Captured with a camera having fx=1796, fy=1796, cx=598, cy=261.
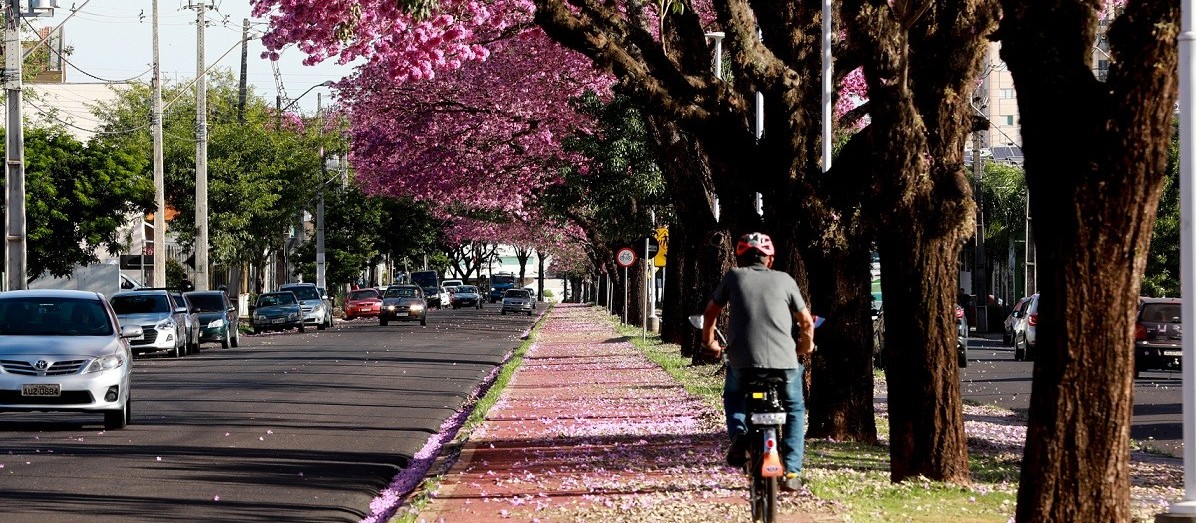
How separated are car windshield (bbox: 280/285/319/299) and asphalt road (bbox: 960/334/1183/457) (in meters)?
24.9

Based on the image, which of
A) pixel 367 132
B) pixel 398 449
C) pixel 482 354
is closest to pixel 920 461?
pixel 398 449

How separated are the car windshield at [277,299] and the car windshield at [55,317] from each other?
121ft

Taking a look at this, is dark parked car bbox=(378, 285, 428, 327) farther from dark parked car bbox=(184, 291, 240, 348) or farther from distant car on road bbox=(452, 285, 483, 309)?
distant car on road bbox=(452, 285, 483, 309)

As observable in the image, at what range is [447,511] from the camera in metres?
10.9

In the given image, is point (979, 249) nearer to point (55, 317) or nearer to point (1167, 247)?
point (1167, 247)

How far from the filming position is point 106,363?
1773 cm

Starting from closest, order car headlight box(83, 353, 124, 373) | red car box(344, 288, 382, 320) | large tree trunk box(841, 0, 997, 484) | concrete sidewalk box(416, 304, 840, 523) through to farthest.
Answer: concrete sidewalk box(416, 304, 840, 523) → large tree trunk box(841, 0, 997, 484) → car headlight box(83, 353, 124, 373) → red car box(344, 288, 382, 320)

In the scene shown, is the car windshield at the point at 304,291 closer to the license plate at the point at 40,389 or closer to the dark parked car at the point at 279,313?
the dark parked car at the point at 279,313

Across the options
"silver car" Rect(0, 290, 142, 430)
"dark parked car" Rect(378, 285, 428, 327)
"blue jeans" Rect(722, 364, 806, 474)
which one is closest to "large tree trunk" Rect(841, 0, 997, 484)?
"blue jeans" Rect(722, 364, 806, 474)

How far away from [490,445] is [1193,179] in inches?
323

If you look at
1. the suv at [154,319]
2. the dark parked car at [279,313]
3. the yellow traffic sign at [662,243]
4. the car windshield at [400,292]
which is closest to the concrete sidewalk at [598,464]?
the suv at [154,319]

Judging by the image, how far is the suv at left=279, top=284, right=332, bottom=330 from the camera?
56.8 metres

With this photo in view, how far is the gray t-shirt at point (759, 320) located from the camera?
10133 mm

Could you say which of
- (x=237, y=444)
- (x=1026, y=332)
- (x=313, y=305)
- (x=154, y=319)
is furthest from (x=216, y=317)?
(x=237, y=444)
